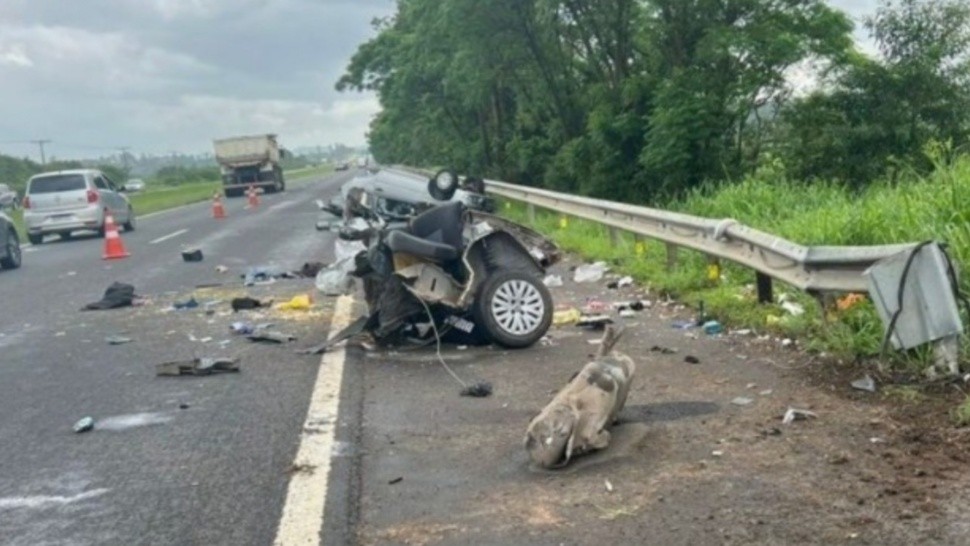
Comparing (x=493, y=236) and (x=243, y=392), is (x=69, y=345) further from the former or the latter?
(x=493, y=236)

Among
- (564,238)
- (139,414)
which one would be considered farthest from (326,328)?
(564,238)

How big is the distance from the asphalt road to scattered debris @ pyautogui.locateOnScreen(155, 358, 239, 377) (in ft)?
0.35

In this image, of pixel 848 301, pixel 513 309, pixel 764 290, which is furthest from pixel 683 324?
pixel 848 301

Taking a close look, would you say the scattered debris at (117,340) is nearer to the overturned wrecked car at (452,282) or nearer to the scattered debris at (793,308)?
the overturned wrecked car at (452,282)

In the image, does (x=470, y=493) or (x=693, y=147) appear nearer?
(x=470, y=493)

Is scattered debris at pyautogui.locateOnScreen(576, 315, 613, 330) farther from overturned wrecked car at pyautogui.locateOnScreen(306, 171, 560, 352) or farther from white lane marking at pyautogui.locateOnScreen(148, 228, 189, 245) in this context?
white lane marking at pyautogui.locateOnScreen(148, 228, 189, 245)

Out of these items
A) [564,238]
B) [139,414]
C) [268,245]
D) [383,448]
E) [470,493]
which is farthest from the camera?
[268,245]

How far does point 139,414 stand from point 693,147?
69.1 feet

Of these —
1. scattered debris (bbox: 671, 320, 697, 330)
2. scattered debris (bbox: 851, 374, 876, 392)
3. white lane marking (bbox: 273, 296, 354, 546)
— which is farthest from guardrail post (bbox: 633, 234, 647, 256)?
scattered debris (bbox: 851, 374, 876, 392)

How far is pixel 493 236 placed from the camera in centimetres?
882

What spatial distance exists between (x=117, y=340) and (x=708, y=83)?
749 inches

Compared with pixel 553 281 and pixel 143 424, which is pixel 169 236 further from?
pixel 143 424

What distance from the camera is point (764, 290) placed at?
9.09 metres

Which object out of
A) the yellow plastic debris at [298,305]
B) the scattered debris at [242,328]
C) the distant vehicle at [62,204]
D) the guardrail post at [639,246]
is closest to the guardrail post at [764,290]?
the guardrail post at [639,246]
